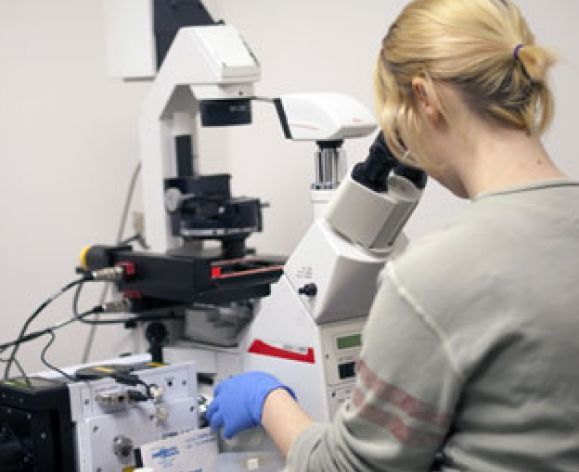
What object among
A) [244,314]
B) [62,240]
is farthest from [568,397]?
[62,240]

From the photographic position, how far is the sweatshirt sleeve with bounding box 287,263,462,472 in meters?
0.93

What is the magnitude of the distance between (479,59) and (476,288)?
0.27m

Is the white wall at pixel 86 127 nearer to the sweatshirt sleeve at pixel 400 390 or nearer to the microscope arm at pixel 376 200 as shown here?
the microscope arm at pixel 376 200

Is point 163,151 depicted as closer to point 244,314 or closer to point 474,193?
point 244,314

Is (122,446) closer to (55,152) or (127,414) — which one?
(127,414)

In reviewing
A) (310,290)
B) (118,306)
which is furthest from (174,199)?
(310,290)

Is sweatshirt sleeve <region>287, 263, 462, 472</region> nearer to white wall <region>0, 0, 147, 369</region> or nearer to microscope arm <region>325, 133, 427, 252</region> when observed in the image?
microscope arm <region>325, 133, 427, 252</region>

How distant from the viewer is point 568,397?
3.10ft

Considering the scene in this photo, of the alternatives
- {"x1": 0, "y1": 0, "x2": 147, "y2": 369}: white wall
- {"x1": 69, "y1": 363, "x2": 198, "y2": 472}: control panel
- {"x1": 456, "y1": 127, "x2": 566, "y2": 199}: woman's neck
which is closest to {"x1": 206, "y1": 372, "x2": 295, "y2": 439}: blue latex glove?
{"x1": 69, "y1": 363, "x2": 198, "y2": 472}: control panel

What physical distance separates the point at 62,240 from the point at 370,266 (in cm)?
125

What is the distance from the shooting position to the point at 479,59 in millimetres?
1008

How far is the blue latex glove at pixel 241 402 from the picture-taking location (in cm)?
142

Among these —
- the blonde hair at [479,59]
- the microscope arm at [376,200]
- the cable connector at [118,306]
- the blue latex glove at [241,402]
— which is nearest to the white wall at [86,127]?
the cable connector at [118,306]

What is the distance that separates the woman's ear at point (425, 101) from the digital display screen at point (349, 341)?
673mm
